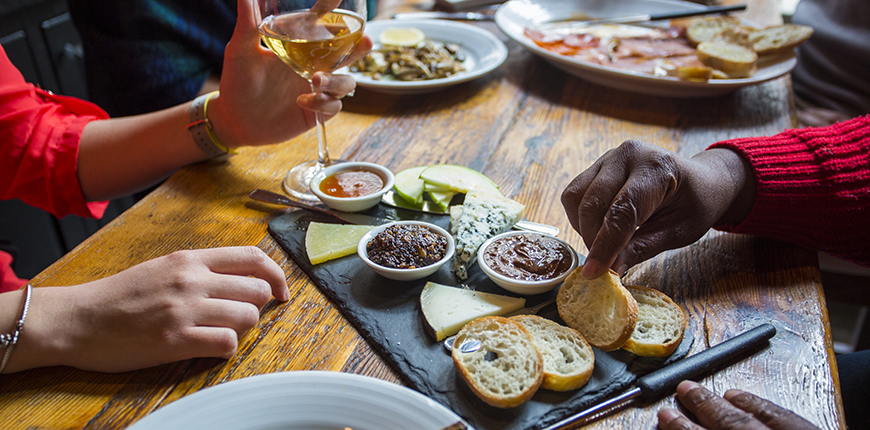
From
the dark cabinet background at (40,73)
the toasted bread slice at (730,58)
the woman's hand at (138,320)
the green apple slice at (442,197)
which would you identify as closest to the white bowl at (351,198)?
the green apple slice at (442,197)

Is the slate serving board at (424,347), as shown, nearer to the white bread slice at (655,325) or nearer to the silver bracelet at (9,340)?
the white bread slice at (655,325)

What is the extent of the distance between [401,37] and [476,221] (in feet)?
4.57

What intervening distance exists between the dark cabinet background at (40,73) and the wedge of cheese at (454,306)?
2.42 meters

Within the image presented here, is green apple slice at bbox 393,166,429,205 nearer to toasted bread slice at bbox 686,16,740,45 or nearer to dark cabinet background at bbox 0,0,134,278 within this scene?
toasted bread slice at bbox 686,16,740,45

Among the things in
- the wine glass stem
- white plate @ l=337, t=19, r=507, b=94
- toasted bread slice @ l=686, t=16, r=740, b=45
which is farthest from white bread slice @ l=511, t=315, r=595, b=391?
toasted bread slice @ l=686, t=16, r=740, b=45

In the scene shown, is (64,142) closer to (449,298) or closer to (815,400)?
(449,298)

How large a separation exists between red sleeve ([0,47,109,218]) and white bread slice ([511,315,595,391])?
54.0 inches

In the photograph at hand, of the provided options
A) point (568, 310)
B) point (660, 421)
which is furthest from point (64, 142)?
point (660, 421)

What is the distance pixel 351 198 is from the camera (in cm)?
136

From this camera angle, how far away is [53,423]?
814 millimetres

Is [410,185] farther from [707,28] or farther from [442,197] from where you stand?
[707,28]

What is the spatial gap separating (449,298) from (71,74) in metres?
3.11

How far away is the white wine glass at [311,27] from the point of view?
1291 mm

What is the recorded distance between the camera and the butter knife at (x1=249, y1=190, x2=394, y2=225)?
4.52 feet
